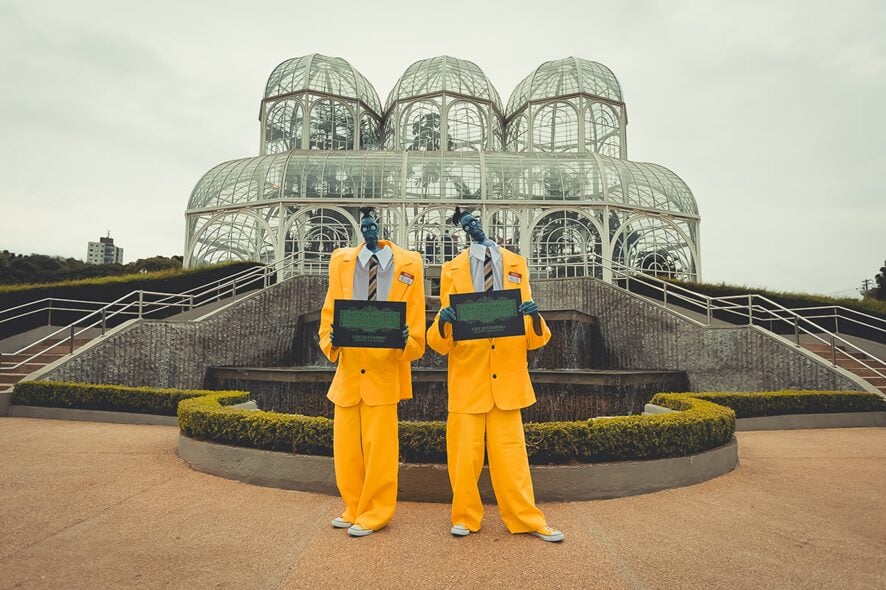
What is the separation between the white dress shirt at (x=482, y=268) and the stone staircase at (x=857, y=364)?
9.47m

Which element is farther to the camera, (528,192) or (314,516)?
(528,192)

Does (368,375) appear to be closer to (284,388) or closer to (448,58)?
(284,388)

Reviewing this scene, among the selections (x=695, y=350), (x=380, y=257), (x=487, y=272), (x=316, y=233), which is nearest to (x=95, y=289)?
(x=316, y=233)

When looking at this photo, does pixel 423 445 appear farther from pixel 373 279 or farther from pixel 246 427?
pixel 246 427

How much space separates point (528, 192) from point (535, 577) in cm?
1873

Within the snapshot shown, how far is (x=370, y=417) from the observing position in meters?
3.68

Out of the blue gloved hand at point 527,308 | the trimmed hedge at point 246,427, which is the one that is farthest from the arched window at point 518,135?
the blue gloved hand at point 527,308

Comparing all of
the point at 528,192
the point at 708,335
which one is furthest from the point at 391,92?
the point at 708,335

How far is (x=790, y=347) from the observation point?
34.6 ft

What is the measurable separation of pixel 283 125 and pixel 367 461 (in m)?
26.5

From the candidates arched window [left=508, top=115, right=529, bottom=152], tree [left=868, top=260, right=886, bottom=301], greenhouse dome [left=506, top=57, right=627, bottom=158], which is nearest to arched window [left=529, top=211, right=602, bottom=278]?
greenhouse dome [left=506, top=57, right=627, bottom=158]

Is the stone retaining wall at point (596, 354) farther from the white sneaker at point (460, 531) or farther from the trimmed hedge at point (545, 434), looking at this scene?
the white sneaker at point (460, 531)

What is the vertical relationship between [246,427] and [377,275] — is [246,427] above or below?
below

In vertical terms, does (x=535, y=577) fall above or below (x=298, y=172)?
below
